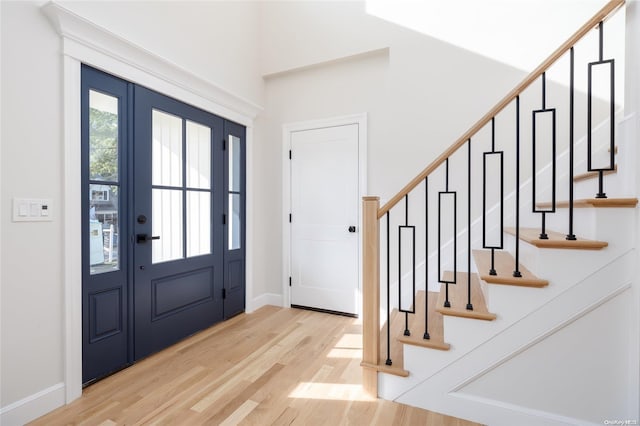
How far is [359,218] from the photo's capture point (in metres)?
3.22

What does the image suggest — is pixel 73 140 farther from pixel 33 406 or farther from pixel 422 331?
pixel 422 331

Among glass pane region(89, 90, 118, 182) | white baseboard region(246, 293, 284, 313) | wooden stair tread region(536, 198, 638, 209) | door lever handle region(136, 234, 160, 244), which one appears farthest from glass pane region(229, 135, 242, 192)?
wooden stair tread region(536, 198, 638, 209)

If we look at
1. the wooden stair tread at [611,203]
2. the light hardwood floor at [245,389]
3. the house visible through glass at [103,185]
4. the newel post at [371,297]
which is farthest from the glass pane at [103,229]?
the wooden stair tread at [611,203]

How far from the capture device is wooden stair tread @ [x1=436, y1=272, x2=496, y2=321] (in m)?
1.69

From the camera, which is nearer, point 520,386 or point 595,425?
point 595,425

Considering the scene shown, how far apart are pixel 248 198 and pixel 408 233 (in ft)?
5.77

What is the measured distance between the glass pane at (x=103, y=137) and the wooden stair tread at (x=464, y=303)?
7.66 feet

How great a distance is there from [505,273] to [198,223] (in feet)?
8.07

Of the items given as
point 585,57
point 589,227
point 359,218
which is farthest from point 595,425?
point 585,57

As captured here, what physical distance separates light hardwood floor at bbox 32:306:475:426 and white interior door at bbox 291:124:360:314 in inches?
26.0

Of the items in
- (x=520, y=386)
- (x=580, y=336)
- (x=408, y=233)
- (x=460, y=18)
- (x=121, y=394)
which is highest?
(x=460, y=18)

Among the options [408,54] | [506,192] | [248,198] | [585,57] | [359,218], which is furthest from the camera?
[248,198]

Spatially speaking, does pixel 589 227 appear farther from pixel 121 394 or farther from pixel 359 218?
pixel 121 394

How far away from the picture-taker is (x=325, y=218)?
340cm
